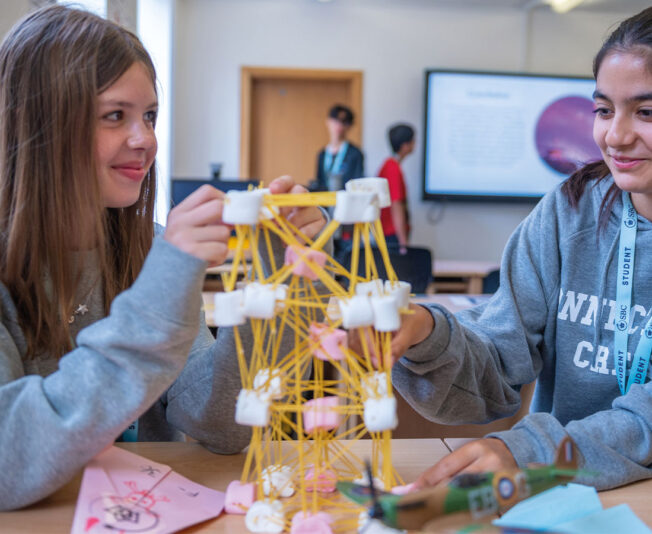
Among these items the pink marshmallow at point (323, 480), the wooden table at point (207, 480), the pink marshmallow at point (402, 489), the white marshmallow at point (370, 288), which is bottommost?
the wooden table at point (207, 480)

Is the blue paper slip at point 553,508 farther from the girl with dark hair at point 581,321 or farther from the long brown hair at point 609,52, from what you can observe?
the long brown hair at point 609,52

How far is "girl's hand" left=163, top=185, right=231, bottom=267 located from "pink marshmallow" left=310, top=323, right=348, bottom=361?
0.14 metres

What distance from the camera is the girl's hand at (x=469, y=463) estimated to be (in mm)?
753

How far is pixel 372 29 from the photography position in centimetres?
556

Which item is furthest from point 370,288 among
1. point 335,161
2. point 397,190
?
point 335,161

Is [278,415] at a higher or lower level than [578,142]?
lower

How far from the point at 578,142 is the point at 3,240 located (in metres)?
5.53

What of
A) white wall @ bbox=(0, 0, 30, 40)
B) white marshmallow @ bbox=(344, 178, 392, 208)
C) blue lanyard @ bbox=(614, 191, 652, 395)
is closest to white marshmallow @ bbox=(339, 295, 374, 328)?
white marshmallow @ bbox=(344, 178, 392, 208)

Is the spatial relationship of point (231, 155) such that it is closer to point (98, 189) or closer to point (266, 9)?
point (266, 9)

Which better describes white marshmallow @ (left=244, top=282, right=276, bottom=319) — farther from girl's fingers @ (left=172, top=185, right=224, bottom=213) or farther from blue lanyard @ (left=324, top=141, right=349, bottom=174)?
blue lanyard @ (left=324, top=141, right=349, bottom=174)

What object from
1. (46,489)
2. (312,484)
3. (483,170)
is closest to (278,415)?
(312,484)

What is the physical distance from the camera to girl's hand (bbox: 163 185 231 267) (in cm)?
69

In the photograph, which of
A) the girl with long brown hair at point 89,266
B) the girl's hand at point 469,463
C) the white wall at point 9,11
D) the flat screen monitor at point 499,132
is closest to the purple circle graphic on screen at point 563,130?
the flat screen monitor at point 499,132

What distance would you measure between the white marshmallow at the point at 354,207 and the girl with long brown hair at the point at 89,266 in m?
0.16
